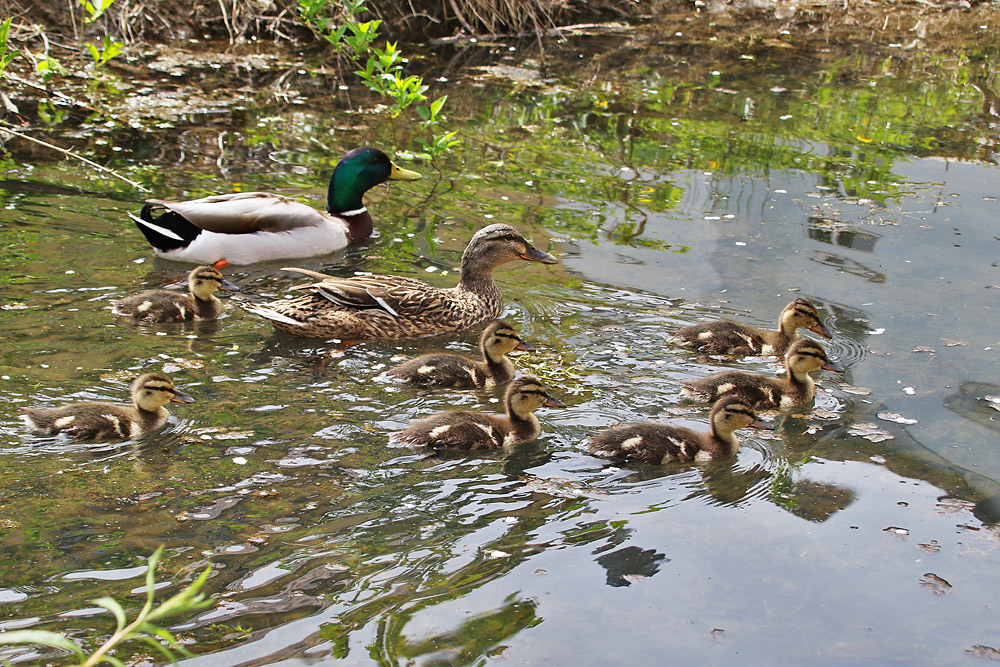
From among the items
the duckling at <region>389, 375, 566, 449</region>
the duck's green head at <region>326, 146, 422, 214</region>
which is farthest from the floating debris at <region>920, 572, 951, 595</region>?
the duck's green head at <region>326, 146, 422, 214</region>

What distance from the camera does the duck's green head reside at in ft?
26.4

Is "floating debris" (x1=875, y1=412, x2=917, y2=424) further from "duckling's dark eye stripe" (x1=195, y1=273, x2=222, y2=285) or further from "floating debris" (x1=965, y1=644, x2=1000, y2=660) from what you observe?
"duckling's dark eye stripe" (x1=195, y1=273, x2=222, y2=285)

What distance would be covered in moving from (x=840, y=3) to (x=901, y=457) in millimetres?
13081

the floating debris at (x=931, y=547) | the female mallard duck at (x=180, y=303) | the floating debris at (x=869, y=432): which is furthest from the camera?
the female mallard duck at (x=180, y=303)

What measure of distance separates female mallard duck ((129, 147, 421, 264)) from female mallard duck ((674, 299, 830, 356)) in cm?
297

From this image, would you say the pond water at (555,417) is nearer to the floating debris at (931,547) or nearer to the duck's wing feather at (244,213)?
the floating debris at (931,547)

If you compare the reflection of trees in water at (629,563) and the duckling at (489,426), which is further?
the duckling at (489,426)

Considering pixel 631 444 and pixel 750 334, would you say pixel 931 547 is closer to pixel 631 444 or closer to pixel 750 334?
pixel 631 444

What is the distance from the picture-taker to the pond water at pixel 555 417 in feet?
12.0

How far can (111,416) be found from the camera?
4.84 metres

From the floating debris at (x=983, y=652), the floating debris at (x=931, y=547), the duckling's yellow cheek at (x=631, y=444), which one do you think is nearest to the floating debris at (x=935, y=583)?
the floating debris at (x=931, y=547)

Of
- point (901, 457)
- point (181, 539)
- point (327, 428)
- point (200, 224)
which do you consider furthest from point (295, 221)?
point (901, 457)

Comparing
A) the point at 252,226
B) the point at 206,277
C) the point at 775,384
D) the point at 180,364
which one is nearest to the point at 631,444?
the point at 775,384

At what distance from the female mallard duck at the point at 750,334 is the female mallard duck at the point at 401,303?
1278 millimetres
